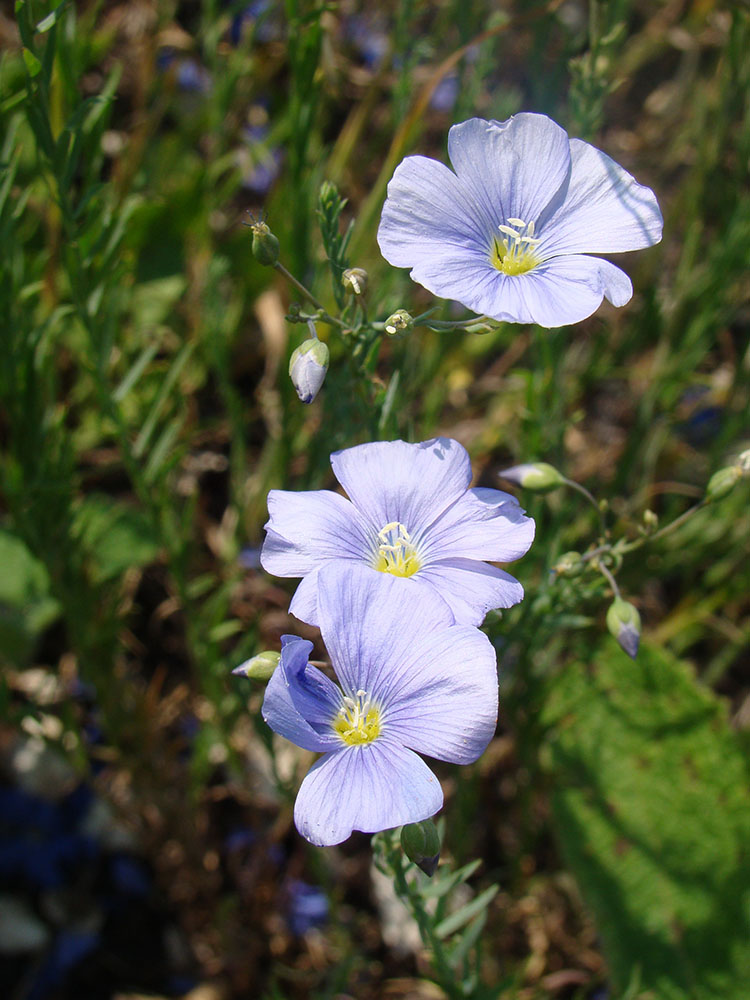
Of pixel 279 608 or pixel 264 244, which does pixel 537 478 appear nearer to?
pixel 264 244

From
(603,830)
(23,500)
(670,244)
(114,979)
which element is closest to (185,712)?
(114,979)

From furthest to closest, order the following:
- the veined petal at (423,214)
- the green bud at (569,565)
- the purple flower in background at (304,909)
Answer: the purple flower in background at (304,909), the green bud at (569,565), the veined petal at (423,214)

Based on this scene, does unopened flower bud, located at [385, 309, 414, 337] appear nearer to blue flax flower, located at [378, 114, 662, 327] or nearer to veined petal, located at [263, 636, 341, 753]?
blue flax flower, located at [378, 114, 662, 327]

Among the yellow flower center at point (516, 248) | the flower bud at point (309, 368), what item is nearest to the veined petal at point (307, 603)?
the flower bud at point (309, 368)

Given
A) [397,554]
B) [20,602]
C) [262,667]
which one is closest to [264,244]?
[397,554]

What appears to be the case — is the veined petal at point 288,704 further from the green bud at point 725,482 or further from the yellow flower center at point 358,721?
the green bud at point 725,482

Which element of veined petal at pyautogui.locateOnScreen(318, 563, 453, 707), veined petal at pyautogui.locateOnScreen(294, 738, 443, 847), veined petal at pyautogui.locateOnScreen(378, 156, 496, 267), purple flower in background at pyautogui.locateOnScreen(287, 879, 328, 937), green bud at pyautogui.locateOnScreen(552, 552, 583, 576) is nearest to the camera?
veined petal at pyautogui.locateOnScreen(294, 738, 443, 847)

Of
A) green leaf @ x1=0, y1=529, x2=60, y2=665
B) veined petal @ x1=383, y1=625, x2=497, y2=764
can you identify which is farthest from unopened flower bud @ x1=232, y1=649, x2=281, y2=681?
green leaf @ x1=0, y1=529, x2=60, y2=665
